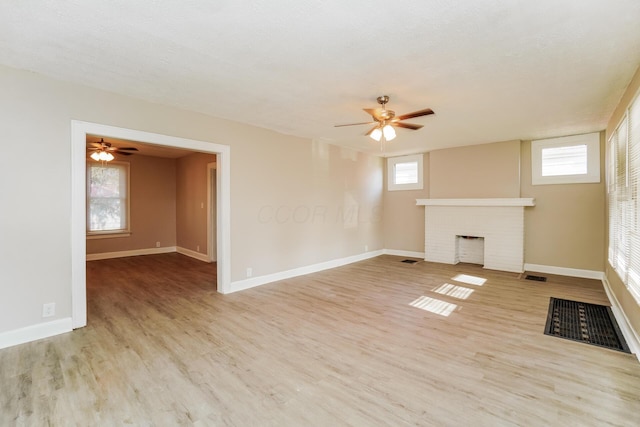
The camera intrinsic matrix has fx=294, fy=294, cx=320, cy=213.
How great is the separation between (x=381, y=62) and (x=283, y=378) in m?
2.73

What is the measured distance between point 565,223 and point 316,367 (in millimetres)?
5567

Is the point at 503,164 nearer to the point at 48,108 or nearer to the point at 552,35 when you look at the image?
the point at 552,35

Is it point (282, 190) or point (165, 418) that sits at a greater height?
point (282, 190)

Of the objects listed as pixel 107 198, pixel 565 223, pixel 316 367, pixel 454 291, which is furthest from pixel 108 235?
pixel 565 223

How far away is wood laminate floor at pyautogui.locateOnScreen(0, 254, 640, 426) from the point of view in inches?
72.2

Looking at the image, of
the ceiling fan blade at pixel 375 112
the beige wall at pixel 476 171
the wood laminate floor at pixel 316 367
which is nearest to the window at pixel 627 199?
the wood laminate floor at pixel 316 367

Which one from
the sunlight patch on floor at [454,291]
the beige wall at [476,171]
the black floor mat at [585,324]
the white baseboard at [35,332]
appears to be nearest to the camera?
the white baseboard at [35,332]

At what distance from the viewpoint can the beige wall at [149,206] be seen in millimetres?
7266

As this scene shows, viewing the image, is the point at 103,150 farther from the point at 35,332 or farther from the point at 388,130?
the point at 388,130

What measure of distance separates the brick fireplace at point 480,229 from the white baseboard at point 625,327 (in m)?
1.75

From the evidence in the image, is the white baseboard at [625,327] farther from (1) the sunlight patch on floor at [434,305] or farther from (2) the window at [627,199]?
(1) the sunlight patch on floor at [434,305]

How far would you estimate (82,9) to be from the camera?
1907 mm

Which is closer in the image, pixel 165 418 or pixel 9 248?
pixel 165 418

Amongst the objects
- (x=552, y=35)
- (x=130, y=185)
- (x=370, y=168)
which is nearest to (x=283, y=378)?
(x=552, y=35)
